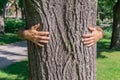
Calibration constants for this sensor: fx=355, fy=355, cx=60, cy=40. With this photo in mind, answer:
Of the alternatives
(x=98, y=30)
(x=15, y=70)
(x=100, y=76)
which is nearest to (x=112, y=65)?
(x=100, y=76)

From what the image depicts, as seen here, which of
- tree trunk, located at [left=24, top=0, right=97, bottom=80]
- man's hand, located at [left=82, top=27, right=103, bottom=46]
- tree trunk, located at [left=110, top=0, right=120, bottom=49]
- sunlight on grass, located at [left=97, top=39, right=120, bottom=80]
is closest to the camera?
tree trunk, located at [left=24, top=0, right=97, bottom=80]

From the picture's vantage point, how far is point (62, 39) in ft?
10.9

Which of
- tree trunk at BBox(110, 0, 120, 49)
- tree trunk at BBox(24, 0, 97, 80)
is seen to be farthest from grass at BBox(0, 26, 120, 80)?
tree trunk at BBox(24, 0, 97, 80)

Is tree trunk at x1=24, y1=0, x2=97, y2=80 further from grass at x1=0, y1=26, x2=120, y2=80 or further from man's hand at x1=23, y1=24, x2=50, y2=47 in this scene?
grass at x1=0, y1=26, x2=120, y2=80

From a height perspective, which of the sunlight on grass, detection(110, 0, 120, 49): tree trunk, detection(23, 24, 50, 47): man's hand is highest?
detection(23, 24, 50, 47): man's hand

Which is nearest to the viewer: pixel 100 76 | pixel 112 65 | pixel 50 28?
pixel 50 28

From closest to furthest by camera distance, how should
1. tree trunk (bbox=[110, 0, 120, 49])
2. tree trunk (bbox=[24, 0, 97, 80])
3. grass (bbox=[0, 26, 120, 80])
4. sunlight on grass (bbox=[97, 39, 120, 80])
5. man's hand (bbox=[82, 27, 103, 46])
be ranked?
tree trunk (bbox=[24, 0, 97, 80]) → man's hand (bbox=[82, 27, 103, 46]) → grass (bbox=[0, 26, 120, 80]) → sunlight on grass (bbox=[97, 39, 120, 80]) → tree trunk (bbox=[110, 0, 120, 49])

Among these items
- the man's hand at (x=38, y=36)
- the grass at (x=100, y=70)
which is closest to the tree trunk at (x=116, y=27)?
the grass at (x=100, y=70)

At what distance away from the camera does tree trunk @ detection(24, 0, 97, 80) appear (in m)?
3.25

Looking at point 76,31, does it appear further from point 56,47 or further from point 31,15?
point 31,15

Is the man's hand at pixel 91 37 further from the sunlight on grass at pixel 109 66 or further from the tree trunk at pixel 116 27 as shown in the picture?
the tree trunk at pixel 116 27

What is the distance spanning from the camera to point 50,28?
3285mm

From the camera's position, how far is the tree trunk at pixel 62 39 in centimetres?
325

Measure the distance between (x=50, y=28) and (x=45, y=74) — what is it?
447 mm
